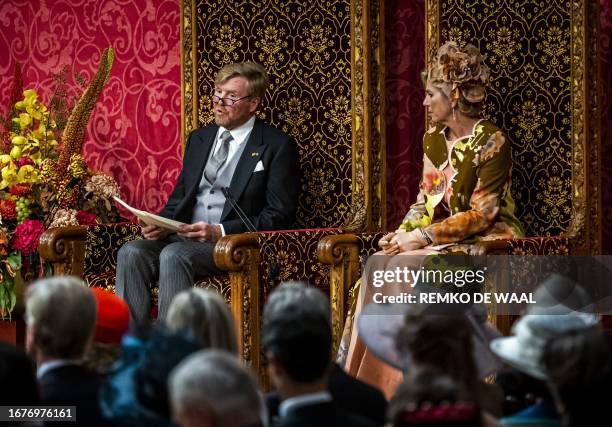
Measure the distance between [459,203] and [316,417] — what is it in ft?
8.73

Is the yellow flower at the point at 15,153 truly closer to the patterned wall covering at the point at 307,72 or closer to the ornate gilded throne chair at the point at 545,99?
the patterned wall covering at the point at 307,72

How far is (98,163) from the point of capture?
6113mm

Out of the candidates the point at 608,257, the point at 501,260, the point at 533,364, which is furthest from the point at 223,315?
the point at 608,257

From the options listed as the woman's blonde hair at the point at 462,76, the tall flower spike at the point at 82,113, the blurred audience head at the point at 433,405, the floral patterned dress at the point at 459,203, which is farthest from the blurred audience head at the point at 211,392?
the tall flower spike at the point at 82,113

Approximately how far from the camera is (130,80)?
606 cm

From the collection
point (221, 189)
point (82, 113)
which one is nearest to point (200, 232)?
point (221, 189)

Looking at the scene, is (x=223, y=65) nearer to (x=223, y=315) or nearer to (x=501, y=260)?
(x=501, y=260)

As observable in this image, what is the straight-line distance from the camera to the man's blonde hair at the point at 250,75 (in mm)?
5141

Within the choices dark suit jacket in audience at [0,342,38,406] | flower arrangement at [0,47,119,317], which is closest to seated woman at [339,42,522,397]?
flower arrangement at [0,47,119,317]

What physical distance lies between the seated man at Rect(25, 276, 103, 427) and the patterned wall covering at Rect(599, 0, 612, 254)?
3106 mm

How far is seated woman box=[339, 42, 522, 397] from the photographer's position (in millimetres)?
4488

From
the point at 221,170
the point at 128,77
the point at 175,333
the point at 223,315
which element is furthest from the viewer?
the point at 128,77

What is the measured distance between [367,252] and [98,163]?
1.88m

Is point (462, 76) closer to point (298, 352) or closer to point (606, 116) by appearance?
point (606, 116)
